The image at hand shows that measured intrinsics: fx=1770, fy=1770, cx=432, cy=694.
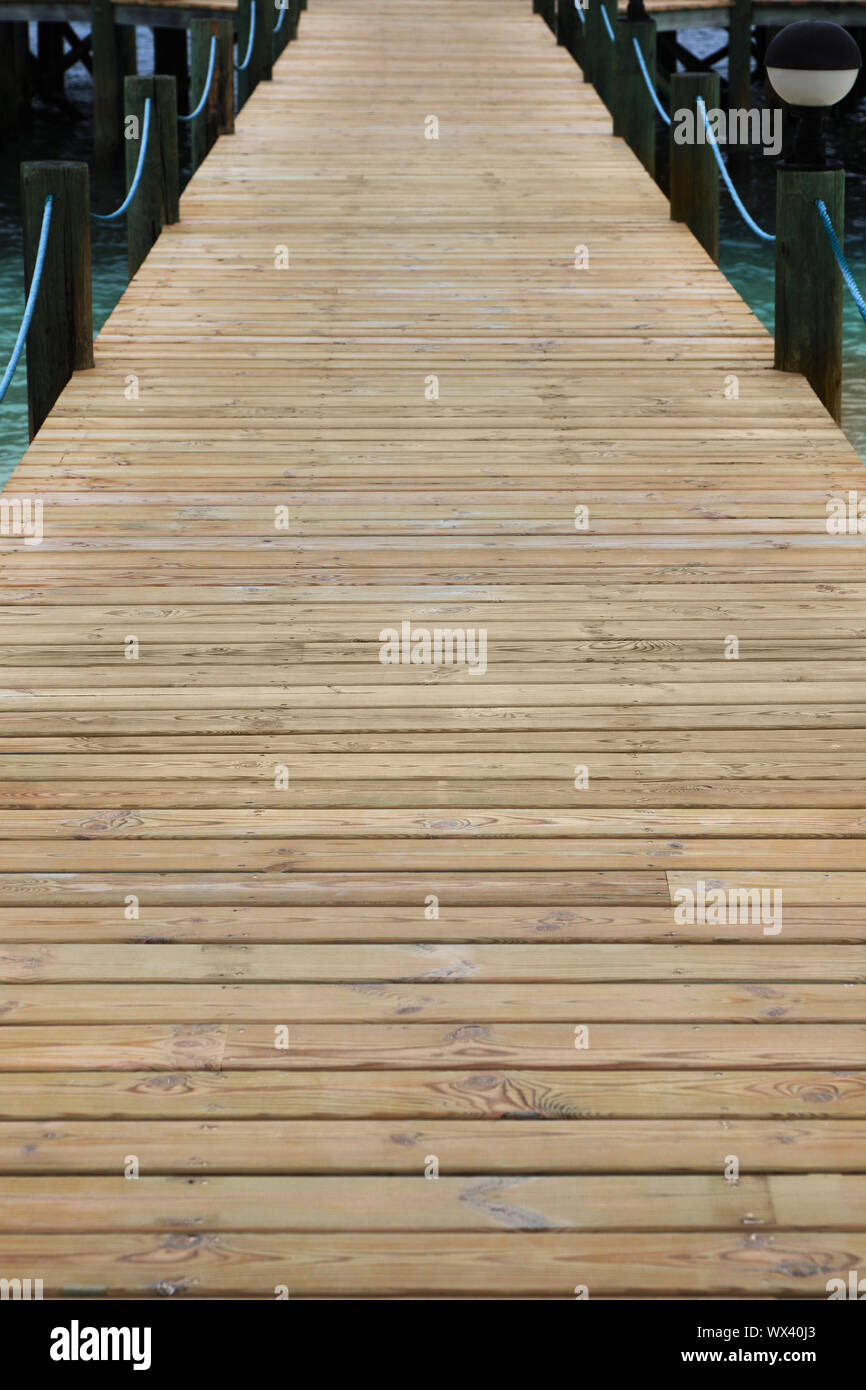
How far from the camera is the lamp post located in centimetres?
578

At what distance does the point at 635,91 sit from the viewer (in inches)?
395

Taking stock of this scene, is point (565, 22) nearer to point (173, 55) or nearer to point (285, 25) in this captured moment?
point (285, 25)

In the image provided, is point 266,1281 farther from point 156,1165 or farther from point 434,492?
point 434,492

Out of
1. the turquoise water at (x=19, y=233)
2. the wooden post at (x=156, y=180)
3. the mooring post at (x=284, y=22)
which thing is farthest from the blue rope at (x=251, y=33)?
the wooden post at (x=156, y=180)

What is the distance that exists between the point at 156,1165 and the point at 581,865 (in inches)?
41.9

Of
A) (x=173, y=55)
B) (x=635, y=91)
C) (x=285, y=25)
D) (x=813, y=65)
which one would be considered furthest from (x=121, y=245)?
(x=813, y=65)

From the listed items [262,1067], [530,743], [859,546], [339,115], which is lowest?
[262,1067]

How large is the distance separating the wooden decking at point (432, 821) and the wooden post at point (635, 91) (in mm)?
3487

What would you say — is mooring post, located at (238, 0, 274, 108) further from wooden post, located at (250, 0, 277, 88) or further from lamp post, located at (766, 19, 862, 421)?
lamp post, located at (766, 19, 862, 421)

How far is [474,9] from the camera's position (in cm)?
1514

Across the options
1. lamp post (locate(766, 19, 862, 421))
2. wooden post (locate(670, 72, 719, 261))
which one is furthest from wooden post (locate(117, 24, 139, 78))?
lamp post (locate(766, 19, 862, 421))

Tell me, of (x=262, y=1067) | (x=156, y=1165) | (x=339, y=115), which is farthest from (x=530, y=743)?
(x=339, y=115)

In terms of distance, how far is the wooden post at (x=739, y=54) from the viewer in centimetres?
1484

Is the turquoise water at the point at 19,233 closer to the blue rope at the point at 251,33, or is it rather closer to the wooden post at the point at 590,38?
the blue rope at the point at 251,33
